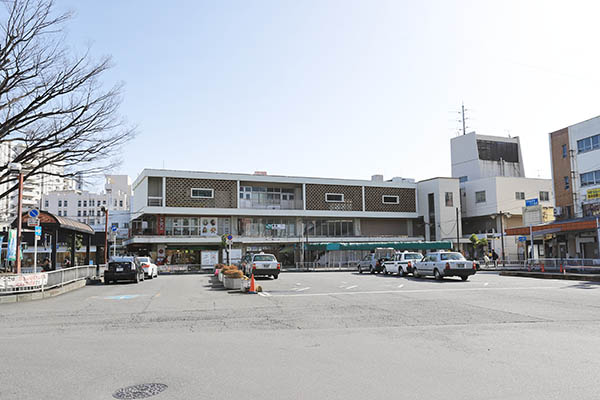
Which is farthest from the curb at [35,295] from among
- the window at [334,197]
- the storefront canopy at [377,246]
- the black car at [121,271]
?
the window at [334,197]

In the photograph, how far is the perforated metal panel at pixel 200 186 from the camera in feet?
181

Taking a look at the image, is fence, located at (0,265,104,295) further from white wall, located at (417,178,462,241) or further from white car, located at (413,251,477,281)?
white wall, located at (417,178,462,241)

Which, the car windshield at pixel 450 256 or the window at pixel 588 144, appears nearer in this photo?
the car windshield at pixel 450 256

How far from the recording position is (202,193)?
5684 centimetres

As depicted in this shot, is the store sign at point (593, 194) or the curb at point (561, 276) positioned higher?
the store sign at point (593, 194)

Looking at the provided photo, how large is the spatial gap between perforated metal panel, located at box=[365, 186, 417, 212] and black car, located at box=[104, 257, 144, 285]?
132 feet

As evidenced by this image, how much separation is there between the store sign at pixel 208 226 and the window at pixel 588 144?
3735 cm

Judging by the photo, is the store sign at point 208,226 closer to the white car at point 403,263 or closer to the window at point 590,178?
the white car at point 403,263

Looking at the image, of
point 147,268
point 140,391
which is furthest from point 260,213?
point 140,391

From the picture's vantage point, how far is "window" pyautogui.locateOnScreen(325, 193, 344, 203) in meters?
62.8

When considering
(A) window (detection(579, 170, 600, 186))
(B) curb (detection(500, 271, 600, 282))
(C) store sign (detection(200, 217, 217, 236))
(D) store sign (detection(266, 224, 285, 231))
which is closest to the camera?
(B) curb (detection(500, 271, 600, 282))

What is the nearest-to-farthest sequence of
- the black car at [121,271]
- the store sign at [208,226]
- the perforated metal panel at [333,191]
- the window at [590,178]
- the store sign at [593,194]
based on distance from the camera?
1. the black car at [121,271]
2. the store sign at [593,194]
3. the window at [590,178]
4. the store sign at [208,226]
5. the perforated metal panel at [333,191]

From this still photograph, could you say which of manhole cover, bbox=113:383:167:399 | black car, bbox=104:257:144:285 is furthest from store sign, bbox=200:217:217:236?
manhole cover, bbox=113:383:167:399

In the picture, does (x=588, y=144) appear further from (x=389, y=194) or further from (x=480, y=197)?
(x=389, y=194)
